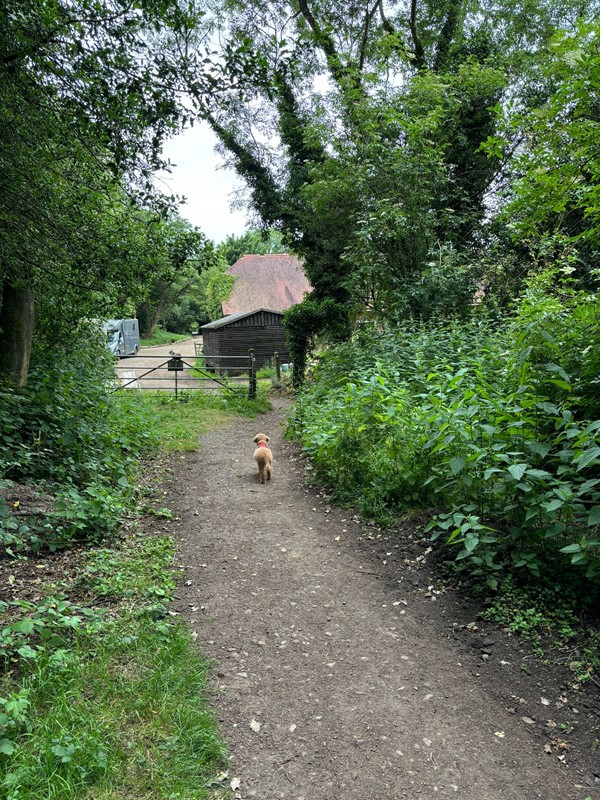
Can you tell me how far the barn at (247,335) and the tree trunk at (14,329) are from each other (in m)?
19.2

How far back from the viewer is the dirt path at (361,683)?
8.15 feet

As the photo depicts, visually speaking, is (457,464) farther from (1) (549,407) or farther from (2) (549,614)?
(2) (549,614)

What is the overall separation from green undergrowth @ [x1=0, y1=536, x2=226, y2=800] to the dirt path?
0.76 ft

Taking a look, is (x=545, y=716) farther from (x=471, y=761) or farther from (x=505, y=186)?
(x=505, y=186)

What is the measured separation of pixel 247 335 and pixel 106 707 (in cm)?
2404

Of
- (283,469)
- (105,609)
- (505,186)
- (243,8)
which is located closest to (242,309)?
(243,8)

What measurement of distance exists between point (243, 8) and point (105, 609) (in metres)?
18.1

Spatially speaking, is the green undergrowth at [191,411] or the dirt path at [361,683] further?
the green undergrowth at [191,411]

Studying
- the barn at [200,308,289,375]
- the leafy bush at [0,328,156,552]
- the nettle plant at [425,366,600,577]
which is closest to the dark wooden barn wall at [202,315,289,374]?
the barn at [200,308,289,375]

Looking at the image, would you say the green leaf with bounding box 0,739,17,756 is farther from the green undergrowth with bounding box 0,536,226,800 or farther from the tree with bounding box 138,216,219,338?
the tree with bounding box 138,216,219,338

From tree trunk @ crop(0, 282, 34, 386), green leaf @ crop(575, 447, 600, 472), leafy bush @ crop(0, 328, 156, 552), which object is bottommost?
leafy bush @ crop(0, 328, 156, 552)

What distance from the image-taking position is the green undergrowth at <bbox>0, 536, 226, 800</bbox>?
7.34 ft

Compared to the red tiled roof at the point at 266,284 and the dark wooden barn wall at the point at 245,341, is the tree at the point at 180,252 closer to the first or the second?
the dark wooden barn wall at the point at 245,341

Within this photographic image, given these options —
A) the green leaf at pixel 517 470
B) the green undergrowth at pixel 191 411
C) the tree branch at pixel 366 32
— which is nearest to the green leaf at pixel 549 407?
the green leaf at pixel 517 470
